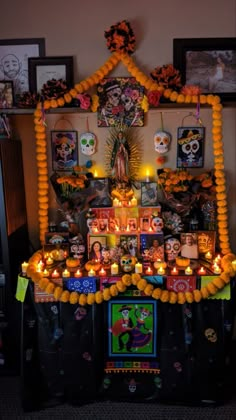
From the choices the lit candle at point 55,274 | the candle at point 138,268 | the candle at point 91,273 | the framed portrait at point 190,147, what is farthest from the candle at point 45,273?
the framed portrait at point 190,147

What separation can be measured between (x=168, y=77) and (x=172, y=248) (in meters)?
1.08

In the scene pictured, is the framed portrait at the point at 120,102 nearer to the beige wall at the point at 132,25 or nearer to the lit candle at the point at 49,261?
the beige wall at the point at 132,25

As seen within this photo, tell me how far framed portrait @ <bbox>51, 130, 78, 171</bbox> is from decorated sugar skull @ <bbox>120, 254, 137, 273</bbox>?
2.56ft

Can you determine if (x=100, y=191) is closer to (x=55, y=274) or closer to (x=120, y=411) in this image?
(x=55, y=274)

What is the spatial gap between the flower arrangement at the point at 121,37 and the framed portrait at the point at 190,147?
633mm

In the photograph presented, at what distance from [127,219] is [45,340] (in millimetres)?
873

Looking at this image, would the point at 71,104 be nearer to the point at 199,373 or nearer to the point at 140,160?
the point at 140,160

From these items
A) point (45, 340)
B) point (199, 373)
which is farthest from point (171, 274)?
point (45, 340)

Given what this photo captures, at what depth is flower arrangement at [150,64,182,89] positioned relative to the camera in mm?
2072

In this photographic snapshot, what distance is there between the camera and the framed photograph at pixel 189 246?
204 centimetres

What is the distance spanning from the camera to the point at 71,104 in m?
2.15

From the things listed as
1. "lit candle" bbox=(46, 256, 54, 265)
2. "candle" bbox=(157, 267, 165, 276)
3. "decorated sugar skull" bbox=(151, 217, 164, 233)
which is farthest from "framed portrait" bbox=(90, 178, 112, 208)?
"candle" bbox=(157, 267, 165, 276)

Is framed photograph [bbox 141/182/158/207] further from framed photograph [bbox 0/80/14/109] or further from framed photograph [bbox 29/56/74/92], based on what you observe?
framed photograph [bbox 0/80/14/109]

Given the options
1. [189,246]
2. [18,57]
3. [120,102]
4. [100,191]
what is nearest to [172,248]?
[189,246]
